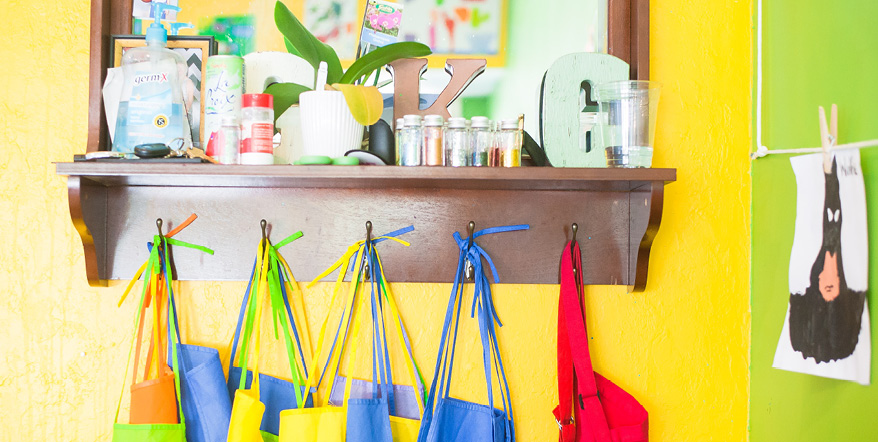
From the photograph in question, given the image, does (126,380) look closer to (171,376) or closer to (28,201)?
(171,376)

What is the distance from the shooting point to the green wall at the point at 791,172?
0.91 meters

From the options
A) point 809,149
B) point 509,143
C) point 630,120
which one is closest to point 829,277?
point 809,149

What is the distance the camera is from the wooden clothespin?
0.95 metres

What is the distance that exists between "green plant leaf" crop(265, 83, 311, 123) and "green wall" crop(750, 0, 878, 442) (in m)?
0.80

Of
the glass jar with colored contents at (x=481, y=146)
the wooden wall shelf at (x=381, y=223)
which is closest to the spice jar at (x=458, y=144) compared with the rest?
Answer: the glass jar with colored contents at (x=481, y=146)

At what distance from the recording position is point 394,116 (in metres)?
1.10

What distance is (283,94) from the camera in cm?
107

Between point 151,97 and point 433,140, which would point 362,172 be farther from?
point 151,97

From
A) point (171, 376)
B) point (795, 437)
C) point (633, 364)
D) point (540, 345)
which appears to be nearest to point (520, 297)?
point (540, 345)

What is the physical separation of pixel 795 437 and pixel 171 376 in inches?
40.1

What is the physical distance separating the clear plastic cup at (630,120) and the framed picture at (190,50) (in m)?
0.65

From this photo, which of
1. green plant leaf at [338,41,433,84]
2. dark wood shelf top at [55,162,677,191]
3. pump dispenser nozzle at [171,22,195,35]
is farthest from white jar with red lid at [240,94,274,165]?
pump dispenser nozzle at [171,22,195,35]

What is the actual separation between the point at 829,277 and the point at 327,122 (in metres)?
0.77

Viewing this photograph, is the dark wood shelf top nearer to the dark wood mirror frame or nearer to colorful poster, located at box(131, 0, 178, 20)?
the dark wood mirror frame
